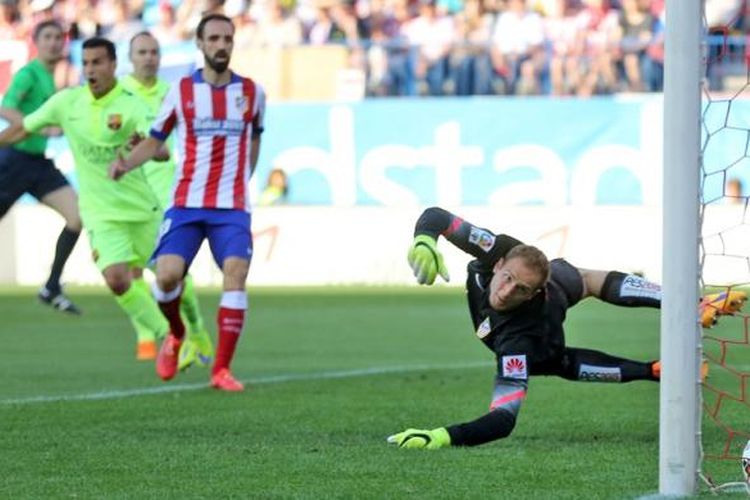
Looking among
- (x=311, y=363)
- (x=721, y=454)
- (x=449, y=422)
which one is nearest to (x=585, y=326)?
(x=311, y=363)

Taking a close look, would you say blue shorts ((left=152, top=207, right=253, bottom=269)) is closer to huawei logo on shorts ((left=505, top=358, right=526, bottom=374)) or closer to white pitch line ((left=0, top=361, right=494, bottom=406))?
white pitch line ((left=0, top=361, right=494, bottom=406))

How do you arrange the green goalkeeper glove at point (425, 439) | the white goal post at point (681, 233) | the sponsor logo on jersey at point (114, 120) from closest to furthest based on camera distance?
the white goal post at point (681, 233) → the green goalkeeper glove at point (425, 439) → the sponsor logo on jersey at point (114, 120)

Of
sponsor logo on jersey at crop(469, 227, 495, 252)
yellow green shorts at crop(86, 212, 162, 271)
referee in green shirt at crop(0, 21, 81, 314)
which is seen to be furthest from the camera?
referee in green shirt at crop(0, 21, 81, 314)

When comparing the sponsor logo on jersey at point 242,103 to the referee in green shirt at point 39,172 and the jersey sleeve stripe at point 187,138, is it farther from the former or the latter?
the referee in green shirt at point 39,172

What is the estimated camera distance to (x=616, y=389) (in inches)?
414

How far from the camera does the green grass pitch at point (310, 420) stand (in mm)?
6469

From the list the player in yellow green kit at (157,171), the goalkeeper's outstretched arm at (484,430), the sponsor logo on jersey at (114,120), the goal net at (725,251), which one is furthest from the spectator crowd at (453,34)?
the goalkeeper's outstretched arm at (484,430)

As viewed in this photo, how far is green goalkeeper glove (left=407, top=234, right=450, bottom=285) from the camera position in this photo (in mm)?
6973

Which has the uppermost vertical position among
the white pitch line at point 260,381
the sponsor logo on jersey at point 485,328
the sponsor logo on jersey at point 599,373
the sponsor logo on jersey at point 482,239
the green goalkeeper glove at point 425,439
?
the sponsor logo on jersey at point 482,239

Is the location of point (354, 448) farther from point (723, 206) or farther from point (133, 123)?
point (723, 206)

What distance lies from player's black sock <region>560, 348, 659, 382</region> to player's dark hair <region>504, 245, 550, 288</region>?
2.53 feet

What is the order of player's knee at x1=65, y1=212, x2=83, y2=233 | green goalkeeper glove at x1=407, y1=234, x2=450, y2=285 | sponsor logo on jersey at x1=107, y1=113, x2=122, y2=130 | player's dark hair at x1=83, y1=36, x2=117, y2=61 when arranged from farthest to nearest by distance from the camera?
player's knee at x1=65, y1=212, x2=83, y2=233 < sponsor logo on jersey at x1=107, y1=113, x2=122, y2=130 < player's dark hair at x1=83, y1=36, x2=117, y2=61 < green goalkeeper glove at x1=407, y1=234, x2=450, y2=285

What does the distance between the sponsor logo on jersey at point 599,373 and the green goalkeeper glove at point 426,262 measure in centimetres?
130

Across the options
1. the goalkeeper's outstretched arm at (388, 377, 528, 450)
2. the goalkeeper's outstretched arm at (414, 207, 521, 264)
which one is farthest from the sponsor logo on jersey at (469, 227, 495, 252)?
the goalkeeper's outstretched arm at (388, 377, 528, 450)
